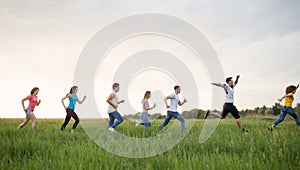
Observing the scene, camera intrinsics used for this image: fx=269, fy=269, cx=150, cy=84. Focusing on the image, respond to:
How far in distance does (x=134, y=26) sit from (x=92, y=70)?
199 centimetres

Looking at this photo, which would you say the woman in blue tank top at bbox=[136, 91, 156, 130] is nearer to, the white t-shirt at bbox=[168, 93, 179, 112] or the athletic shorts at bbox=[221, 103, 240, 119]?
the white t-shirt at bbox=[168, 93, 179, 112]

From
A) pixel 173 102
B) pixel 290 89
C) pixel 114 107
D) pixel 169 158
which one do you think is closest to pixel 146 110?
pixel 173 102

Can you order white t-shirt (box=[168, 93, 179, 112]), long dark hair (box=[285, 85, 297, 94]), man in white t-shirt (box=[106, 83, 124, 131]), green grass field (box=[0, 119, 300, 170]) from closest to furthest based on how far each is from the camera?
green grass field (box=[0, 119, 300, 170]), man in white t-shirt (box=[106, 83, 124, 131]), white t-shirt (box=[168, 93, 179, 112]), long dark hair (box=[285, 85, 297, 94])

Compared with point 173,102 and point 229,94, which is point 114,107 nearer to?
point 173,102

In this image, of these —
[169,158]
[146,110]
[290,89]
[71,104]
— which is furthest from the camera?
[146,110]

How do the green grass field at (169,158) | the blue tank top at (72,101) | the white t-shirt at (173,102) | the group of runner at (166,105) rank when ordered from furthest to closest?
1. the blue tank top at (72,101)
2. the white t-shirt at (173,102)
3. the group of runner at (166,105)
4. the green grass field at (169,158)

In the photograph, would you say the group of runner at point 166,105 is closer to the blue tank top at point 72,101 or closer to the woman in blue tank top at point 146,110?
the blue tank top at point 72,101

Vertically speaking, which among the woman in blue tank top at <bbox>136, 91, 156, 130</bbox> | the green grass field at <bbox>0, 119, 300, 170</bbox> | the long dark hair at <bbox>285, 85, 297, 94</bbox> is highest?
the long dark hair at <bbox>285, 85, 297, 94</bbox>

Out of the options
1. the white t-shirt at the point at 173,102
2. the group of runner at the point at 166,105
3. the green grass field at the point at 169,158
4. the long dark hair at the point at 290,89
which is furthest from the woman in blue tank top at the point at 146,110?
the long dark hair at the point at 290,89

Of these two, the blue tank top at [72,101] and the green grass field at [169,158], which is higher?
the blue tank top at [72,101]

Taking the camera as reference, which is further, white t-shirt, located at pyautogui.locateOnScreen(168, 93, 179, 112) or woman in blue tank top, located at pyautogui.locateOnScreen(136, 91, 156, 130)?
woman in blue tank top, located at pyautogui.locateOnScreen(136, 91, 156, 130)

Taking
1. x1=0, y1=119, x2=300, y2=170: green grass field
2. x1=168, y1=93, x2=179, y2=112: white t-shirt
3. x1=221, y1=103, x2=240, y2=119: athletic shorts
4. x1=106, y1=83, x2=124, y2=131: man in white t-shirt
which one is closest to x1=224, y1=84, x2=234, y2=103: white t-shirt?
x1=221, y1=103, x2=240, y2=119: athletic shorts

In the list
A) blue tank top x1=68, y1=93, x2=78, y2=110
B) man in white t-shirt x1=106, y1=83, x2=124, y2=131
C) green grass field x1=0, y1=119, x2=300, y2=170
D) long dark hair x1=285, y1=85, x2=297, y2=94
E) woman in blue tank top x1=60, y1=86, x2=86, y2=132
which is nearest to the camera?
green grass field x1=0, y1=119, x2=300, y2=170

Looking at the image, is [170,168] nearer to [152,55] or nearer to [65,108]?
[152,55]
